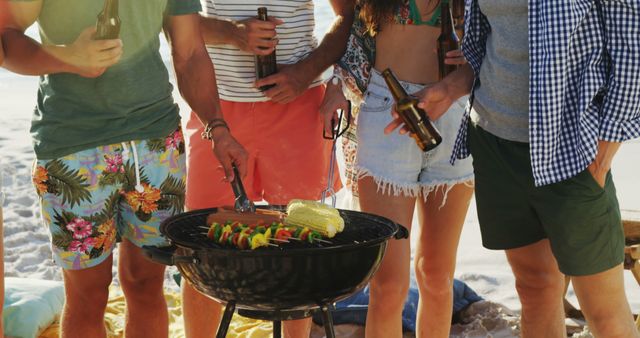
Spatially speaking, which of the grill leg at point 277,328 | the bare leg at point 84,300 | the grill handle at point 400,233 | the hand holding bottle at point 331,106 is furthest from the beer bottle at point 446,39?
the bare leg at point 84,300

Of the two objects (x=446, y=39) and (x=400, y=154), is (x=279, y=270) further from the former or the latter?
(x=446, y=39)

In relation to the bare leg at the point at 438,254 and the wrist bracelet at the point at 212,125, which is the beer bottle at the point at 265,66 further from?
the bare leg at the point at 438,254

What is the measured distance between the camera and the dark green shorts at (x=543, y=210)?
3400 mm

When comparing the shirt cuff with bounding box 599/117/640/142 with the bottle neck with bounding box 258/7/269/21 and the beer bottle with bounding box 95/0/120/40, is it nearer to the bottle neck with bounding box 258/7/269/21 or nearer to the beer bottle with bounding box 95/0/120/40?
the bottle neck with bounding box 258/7/269/21

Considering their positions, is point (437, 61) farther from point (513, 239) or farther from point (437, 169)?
point (513, 239)

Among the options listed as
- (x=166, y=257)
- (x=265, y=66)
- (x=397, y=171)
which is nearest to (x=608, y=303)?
(x=397, y=171)

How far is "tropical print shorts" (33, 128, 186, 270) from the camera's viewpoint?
3.54m

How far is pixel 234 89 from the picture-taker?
432cm

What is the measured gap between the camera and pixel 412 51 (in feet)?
13.5

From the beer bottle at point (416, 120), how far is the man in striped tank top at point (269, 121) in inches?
26.0

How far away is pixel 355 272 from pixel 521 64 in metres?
1.05

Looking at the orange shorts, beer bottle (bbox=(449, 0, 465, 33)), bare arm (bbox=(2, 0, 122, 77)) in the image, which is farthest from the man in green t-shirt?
beer bottle (bbox=(449, 0, 465, 33))

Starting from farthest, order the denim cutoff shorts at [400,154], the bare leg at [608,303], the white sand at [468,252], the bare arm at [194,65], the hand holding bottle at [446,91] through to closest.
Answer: the white sand at [468,252]
the denim cutoff shorts at [400,154]
the bare arm at [194,65]
the hand holding bottle at [446,91]
the bare leg at [608,303]

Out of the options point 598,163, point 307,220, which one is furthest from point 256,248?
point 598,163
